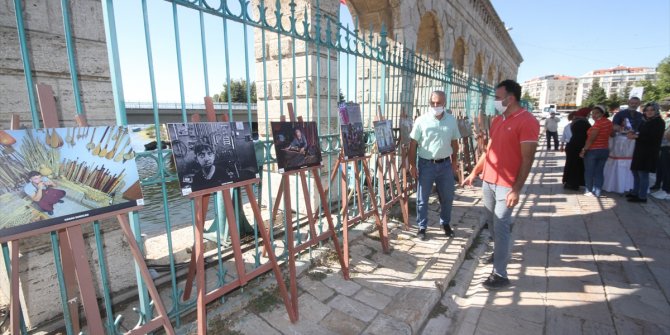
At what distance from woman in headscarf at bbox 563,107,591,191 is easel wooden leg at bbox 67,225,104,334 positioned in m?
8.43

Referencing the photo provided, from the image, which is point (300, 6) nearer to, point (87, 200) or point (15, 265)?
point (87, 200)

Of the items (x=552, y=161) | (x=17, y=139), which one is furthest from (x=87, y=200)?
(x=552, y=161)

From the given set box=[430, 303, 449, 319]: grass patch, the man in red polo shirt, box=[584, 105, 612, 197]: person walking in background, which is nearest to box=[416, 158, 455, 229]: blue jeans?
the man in red polo shirt

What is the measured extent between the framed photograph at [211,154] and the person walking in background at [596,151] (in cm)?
688

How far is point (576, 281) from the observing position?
3312 mm

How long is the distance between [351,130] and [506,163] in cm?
155

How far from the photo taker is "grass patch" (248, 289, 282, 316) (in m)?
2.59

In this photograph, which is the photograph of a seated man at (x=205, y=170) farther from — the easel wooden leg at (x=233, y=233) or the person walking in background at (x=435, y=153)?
the person walking in background at (x=435, y=153)

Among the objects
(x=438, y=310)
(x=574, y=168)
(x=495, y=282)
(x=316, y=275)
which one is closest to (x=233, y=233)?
(x=316, y=275)

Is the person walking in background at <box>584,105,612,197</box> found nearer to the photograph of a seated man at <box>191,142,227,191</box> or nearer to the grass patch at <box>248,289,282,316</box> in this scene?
the grass patch at <box>248,289,282,316</box>

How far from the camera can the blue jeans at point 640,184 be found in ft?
19.5

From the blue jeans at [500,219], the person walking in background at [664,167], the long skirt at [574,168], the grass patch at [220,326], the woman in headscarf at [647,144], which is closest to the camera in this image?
the grass patch at [220,326]

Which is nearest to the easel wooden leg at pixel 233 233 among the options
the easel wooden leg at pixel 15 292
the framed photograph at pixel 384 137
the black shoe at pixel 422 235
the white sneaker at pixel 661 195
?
the easel wooden leg at pixel 15 292

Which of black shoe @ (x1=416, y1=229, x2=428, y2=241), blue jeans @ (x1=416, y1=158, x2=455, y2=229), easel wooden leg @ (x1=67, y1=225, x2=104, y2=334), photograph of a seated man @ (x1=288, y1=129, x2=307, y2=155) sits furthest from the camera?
black shoe @ (x1=416, y1=229, x2=428, y2=241)
